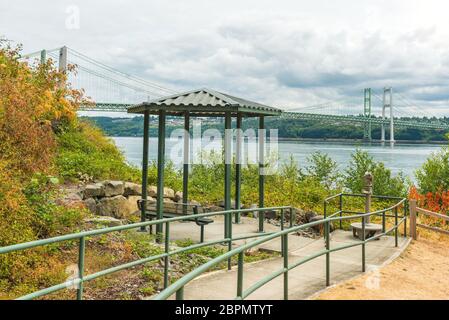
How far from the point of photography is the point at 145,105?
7805 mm

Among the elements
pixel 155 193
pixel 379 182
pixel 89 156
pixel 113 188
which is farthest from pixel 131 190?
pixel 379 182

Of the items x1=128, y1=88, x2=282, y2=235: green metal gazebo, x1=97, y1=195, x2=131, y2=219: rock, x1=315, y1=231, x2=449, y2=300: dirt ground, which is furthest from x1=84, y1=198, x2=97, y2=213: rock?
x1=315, y1=231, x2=449, y2=300: dirt ground

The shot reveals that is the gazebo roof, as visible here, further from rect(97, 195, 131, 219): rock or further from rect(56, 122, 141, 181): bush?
rect(56, 122, 141, 181): bush

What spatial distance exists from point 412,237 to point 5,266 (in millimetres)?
7358

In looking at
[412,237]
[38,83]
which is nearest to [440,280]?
[412,237]

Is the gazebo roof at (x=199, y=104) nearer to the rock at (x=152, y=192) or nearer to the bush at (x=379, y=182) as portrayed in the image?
the rock at (x=152, y=192)

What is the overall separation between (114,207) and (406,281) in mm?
5960

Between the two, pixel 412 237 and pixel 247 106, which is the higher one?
pixel 247 106

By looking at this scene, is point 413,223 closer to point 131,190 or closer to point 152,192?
point 152,192

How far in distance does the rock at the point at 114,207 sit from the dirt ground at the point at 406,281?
5396 millimetres

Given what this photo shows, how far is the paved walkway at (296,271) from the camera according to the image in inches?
190

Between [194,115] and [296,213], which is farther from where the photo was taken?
[296,213]

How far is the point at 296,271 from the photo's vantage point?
19.1 ft
